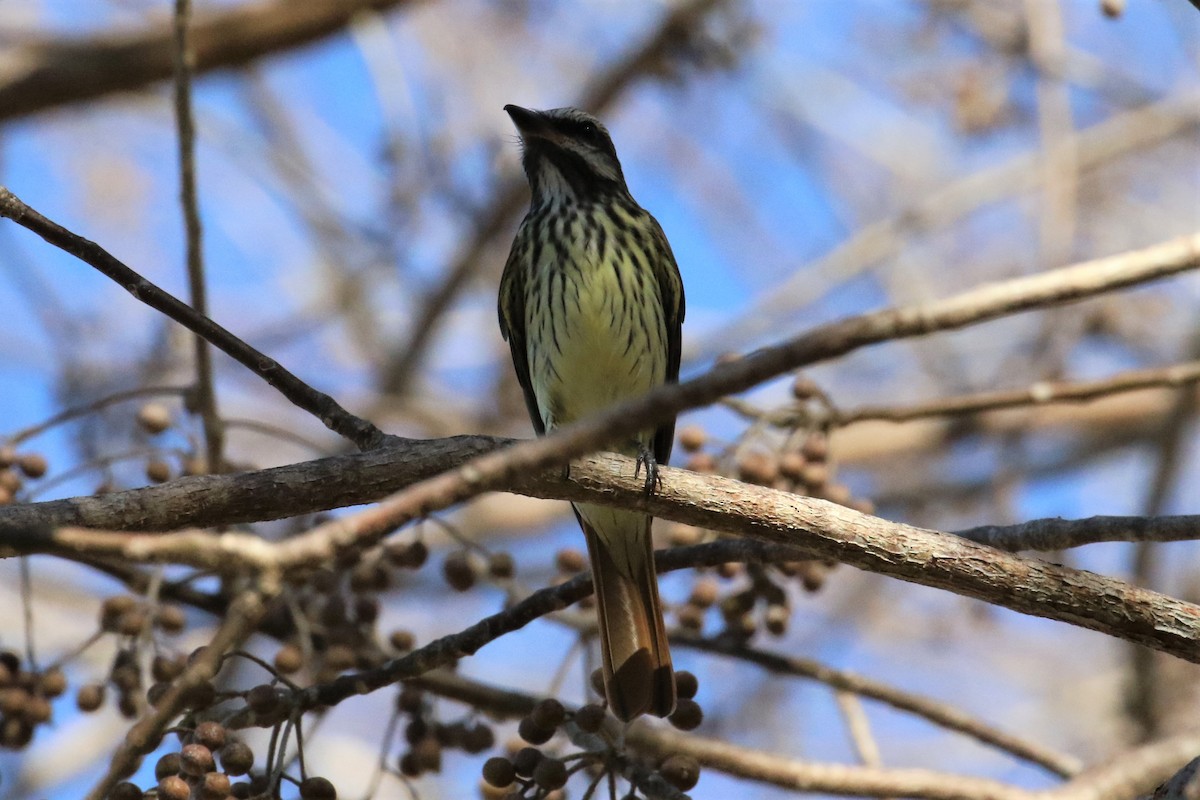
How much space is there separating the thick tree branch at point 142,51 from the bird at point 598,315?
5.96ft

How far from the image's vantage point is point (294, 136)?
8.02 metres

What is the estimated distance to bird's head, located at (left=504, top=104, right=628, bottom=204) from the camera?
470cm

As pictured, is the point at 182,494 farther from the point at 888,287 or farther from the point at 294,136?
the point at 294,136

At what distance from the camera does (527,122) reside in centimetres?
469

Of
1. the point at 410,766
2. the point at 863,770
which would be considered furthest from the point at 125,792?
the point at 863,770

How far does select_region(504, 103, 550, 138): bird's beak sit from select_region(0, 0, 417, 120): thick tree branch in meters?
1.79

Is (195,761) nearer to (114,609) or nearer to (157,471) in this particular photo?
(114,609)

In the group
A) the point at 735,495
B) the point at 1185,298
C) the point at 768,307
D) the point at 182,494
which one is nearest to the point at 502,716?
the point at 735,495

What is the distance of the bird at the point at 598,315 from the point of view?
3744mm

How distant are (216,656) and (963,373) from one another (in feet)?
19.2

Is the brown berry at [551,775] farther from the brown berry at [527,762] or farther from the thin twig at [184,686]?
the thin twig at [184,686]

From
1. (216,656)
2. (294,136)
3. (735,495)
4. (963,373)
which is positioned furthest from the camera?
(294,136)

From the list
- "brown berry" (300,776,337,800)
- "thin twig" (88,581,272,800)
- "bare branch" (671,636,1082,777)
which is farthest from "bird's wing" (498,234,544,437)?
"thin twig" (88,581,272,800)

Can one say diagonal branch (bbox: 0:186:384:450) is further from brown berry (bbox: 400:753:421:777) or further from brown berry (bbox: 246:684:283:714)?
brown berry (bbox: 400:753:421:777)
